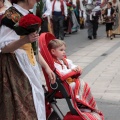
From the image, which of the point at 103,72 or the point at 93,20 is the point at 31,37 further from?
the point at 93,20

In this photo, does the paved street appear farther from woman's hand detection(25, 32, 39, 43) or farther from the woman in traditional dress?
woman's hand detection(25, 32, 39, 43)

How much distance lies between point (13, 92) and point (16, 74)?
0.49 ft

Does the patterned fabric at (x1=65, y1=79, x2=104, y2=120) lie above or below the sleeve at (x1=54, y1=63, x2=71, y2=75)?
below

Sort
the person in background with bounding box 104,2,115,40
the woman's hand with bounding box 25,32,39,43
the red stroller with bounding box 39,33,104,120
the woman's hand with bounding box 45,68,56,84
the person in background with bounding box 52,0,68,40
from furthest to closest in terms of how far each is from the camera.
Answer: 1. the person in background with bounding box 104,2,115,40
2. the person in background with bounding box 52,0,68,40
3. the red stroller with bounding box 39,33,104,120
4. the woman's hand with bounding box 45,68,56,84
5. the woman's hand with bounding box 25,32,39,43

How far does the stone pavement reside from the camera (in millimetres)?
5312

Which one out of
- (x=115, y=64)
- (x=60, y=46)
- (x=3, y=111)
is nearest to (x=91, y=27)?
(x=115, y=64)

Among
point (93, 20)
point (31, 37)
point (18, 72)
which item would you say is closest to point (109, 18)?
point (93, 20)

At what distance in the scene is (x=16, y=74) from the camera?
316 centimetres

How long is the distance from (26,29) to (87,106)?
4.00 feet

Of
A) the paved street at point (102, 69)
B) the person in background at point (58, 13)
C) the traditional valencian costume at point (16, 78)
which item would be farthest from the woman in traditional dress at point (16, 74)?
the person in background at point (58, 13)

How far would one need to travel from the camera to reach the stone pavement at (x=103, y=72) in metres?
5.31

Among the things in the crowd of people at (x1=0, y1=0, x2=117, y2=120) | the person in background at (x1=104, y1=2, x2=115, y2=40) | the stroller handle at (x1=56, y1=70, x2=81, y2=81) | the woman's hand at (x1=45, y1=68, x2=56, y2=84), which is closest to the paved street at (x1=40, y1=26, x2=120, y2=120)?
the person in background at (x1=104, y1=2, x2=115, y2=40)

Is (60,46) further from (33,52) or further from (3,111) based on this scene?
(3,111)

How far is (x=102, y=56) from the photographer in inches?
376
